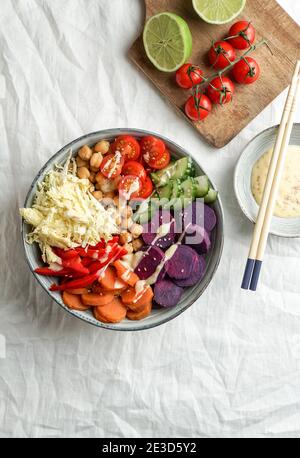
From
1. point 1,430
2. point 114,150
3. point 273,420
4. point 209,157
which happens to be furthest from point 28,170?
point 273,420

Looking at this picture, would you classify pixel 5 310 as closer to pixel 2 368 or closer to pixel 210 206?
pixel 2 368

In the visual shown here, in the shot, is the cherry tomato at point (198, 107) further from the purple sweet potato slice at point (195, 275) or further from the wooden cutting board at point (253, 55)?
the purple sweet potato slice at point (195, 275)

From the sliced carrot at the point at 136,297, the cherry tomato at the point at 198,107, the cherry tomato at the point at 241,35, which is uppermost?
the cherry tomato at the point at 241,35

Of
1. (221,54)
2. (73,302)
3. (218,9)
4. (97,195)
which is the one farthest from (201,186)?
(218,9)

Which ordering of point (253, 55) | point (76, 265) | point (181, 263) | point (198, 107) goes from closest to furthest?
1. point (76, 265)
2. point (181, 263)
3. point (198, 107)
4. point (253, 55)

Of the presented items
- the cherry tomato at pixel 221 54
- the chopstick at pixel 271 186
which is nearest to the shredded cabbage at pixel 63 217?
the chopstick at pixel 271 186

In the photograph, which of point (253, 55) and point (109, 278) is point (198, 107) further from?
point (109, 278)

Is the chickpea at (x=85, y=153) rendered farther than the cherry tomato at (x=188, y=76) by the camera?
No
